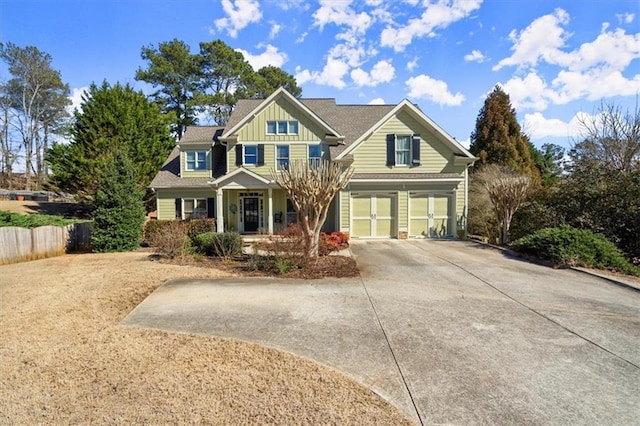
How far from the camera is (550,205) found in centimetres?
1298

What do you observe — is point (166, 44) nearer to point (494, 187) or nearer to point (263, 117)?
point (263, 117)

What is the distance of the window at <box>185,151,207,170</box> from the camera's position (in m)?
19.5

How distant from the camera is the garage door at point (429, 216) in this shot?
54.8 feet

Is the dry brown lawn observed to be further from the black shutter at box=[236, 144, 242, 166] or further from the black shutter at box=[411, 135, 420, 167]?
the black shutter at box=[411, 135, 420, 167]

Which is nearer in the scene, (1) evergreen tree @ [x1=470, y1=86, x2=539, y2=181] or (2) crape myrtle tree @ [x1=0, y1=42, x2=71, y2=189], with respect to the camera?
(1) evergreen tree @ [x1=470, y1=86, x2=539, y2=181]

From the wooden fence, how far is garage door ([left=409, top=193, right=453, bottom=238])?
1547 centimetres

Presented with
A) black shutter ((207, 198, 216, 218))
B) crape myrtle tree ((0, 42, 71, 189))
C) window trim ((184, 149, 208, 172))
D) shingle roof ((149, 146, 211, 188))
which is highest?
crape myrtle tree ((0, 42, 71, 189))

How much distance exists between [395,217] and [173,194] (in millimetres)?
12750

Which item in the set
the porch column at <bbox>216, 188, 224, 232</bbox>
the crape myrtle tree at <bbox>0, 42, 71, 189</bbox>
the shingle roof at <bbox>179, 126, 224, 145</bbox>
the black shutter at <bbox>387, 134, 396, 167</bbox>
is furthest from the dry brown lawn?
the crape myrtle tree at <bbox>0, 42, 71, 189</bbox>

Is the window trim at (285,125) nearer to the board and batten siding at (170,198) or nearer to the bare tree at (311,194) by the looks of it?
the board and batten siding at (170,198)

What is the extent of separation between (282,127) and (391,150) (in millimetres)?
6243

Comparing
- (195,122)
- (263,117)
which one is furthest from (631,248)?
(195,122)

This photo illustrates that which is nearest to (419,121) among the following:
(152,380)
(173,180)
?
(173,180)

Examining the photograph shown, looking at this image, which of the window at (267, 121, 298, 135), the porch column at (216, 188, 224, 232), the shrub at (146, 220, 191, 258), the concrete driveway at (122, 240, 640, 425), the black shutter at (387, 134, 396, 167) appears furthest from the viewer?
the window at (267, 121, 298, 135)
